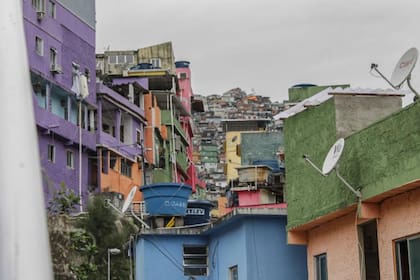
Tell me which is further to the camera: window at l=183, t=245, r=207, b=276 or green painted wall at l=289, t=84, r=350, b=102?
green painted wall at l=289, t=84, r=350, b=102

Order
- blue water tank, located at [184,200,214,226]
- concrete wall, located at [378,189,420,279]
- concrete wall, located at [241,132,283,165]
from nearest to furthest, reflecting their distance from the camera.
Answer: concrete wall, located at [378,189,420,279], blue water tank, located at [184,200,214,226], concrete wall, located at [241,132,283,165]

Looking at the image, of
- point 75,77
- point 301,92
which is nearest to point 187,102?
point 75,77

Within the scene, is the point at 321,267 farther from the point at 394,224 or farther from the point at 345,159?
the point at 394,224

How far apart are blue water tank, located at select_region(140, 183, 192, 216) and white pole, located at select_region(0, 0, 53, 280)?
69.5 ft

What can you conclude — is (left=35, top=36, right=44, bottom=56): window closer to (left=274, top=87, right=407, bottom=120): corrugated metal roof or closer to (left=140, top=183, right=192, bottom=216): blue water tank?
(left=140, top=183, right=192, bottom=216): blue water tank

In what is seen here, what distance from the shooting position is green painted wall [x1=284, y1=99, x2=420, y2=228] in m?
13.7

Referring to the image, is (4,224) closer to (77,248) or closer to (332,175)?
(332,175)

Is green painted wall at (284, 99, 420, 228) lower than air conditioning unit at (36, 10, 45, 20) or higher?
lower

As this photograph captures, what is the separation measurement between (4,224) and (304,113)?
15.0 m

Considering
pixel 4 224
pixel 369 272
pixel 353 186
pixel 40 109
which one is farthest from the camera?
pixel 40 109

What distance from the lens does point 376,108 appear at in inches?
682

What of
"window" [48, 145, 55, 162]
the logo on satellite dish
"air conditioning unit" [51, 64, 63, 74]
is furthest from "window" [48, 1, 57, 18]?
the logo on satellite dish

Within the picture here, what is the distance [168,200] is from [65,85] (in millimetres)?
23294

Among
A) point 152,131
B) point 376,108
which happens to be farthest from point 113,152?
point 376,108
